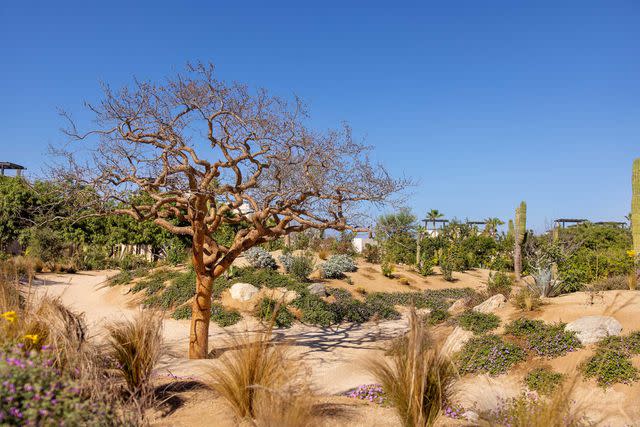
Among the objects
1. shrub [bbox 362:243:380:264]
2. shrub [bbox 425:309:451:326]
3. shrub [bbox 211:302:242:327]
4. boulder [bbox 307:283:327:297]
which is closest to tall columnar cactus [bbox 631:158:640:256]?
shrub [bbox 425:309:451:326]

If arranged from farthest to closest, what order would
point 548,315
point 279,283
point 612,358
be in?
point 279,283
point 548,315
point 612,358

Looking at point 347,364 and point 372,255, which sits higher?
point 372,255

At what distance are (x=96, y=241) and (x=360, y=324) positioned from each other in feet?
56.1

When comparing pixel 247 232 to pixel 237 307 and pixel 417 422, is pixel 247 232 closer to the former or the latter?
pixel 237 307

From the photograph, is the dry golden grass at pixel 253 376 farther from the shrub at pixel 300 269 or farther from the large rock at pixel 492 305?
the shrub at pixel 300 269

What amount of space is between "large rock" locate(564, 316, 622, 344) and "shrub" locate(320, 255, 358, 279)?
1019 cm

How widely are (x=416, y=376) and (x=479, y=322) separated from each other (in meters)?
5.97

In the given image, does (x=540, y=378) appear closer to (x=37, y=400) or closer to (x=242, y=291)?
(x=37, y=400)

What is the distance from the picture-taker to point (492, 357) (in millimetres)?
7762

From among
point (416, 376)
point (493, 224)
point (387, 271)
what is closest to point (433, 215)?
point (493, 224)

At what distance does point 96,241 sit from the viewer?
82.1 ft

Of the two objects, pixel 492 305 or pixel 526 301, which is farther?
pixel 492 305

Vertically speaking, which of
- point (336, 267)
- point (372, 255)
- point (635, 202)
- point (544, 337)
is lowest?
point (544, 337)

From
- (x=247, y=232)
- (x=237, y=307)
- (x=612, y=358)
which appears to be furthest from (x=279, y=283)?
(x=612, y=358)
